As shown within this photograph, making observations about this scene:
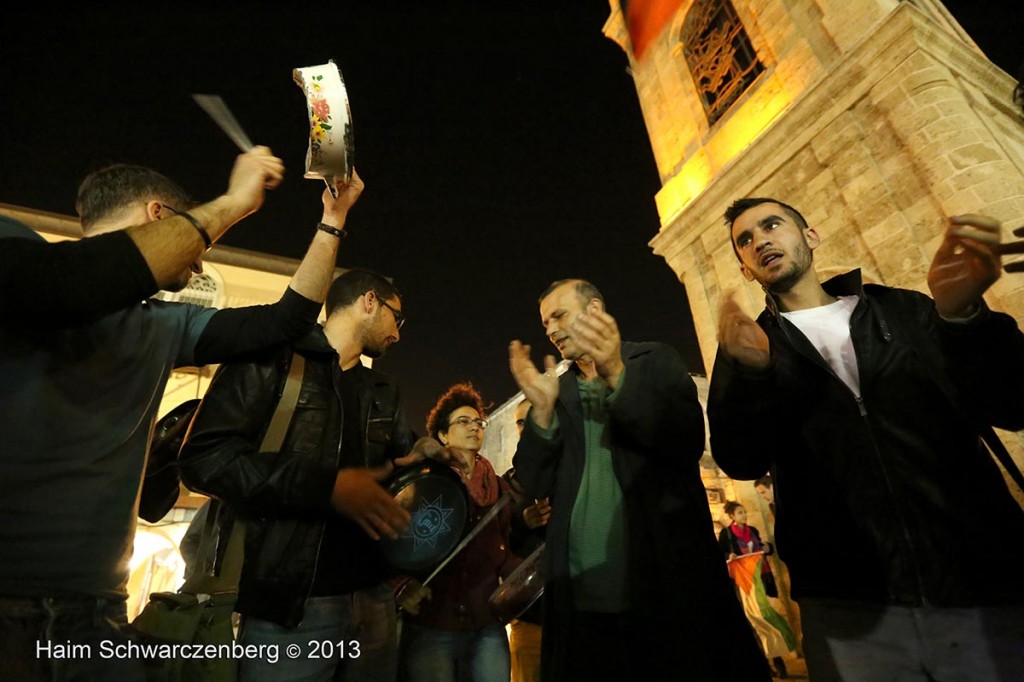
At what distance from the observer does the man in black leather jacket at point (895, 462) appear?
1.62 metres

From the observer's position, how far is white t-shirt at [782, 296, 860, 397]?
2166 millimetres

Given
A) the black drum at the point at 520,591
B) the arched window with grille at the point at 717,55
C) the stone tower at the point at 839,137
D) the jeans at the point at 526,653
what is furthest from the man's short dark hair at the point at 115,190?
the arched window with grille at the point at 717,55

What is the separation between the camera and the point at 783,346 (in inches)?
87.6

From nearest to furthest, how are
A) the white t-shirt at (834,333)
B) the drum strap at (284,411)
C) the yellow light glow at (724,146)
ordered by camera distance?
the drum strap at (284,411) → the white t-shirt at (834,333) → the yellow light glow at (724,146)

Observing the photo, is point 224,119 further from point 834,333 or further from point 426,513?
point 834,333

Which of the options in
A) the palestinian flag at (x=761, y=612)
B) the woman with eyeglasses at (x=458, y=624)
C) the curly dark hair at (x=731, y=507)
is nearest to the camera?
the woman with eyeglasses at (x=458, y=624)

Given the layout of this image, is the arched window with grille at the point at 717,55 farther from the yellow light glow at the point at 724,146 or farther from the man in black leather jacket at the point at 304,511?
the man in black leather jacket at the point at 304,511

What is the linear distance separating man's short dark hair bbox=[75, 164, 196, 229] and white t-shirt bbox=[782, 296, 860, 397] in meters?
2.97

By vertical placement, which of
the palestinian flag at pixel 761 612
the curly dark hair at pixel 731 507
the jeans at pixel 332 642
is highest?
the curly dark hair at pixel 731 507

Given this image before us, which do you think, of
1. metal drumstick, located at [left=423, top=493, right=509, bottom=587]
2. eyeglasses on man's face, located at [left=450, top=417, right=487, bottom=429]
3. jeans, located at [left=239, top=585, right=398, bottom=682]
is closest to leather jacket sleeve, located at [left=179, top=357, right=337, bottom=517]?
jeans, located at [left=239, top=585, right=398, bottom=682]

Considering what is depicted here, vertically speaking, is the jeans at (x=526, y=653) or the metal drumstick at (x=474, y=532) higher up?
the metal drumstick at (x=474, y=532)

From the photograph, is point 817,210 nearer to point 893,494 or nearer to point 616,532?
point 893,494

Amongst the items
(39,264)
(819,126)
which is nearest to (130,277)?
(39,264)

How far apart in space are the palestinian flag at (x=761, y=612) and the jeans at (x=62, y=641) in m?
7.21
